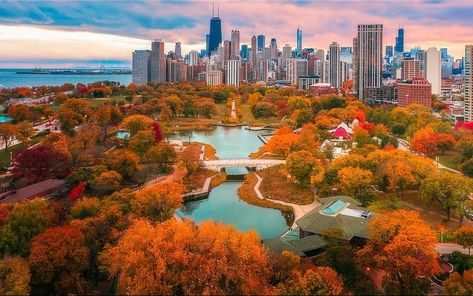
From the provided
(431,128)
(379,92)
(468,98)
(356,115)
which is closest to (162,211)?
(431,128)

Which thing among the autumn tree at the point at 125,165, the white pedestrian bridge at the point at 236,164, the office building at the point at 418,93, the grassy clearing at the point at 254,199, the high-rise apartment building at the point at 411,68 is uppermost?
the high-rise apartment building at the point at 411,68

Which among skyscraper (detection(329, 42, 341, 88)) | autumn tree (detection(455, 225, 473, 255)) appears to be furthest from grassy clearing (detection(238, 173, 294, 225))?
skyscraper (detection(329, 42, 341, 88))

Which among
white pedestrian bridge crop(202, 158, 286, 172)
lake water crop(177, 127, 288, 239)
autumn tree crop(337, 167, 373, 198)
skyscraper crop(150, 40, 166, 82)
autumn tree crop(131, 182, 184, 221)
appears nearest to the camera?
autumn tree crop(131, 182, 184, 221)

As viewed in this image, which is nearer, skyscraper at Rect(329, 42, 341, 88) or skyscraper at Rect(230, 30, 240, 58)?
skyscraper at Rect(329, 42, 341, 88)

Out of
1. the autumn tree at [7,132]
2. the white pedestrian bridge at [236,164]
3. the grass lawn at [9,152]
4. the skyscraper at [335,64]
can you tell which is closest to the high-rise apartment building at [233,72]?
the skyscraper at [335,64]

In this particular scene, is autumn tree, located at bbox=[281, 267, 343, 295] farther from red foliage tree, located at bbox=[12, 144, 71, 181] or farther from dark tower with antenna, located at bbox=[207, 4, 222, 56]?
dark tower with antenna, located at bbox=[207, 4, 222, 56]

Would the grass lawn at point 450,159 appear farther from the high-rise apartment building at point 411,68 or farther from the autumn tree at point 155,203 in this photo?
the high-rise apartment building at point 411,68

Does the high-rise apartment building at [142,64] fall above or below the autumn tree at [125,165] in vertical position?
above
